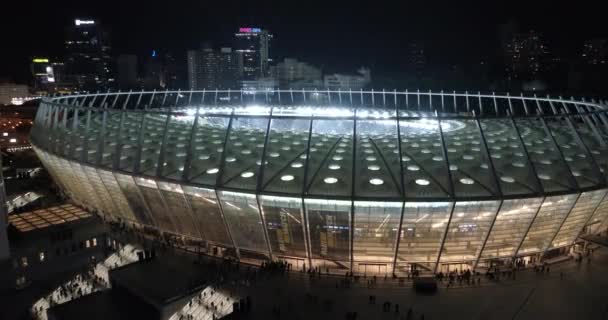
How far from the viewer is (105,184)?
40188 millimetres

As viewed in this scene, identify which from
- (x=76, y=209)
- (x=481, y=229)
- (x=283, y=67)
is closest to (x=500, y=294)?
(x=481, y=229)

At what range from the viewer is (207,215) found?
1403 inches

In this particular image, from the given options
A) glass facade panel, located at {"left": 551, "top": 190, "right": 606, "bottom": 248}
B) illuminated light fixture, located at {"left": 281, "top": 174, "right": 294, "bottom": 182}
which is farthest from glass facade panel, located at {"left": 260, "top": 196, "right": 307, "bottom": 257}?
glass facade panel, located at {"left": 551, "top": 190, "right": 606, "bottom": 248}

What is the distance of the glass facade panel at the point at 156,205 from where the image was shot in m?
36.5

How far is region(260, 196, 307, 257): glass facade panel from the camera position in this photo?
3198 centimetres

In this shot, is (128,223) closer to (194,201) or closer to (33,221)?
(33,221)

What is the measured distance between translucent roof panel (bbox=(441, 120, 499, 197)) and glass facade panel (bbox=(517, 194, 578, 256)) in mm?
4266

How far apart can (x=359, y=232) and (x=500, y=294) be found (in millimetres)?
10439

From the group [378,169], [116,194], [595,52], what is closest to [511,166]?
[378,169]

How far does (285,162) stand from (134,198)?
45.8ft

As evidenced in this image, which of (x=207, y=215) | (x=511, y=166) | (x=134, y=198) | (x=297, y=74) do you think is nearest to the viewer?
(x=511, y=166)

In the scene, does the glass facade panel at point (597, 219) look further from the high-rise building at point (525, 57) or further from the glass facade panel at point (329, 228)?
the high-rise building at point (525, 57)

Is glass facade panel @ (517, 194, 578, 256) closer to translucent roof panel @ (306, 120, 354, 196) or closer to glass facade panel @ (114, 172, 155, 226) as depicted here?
translucent roof panel @ (306, 120, 354, 196)

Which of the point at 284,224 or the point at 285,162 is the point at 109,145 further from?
the point at 284,224
